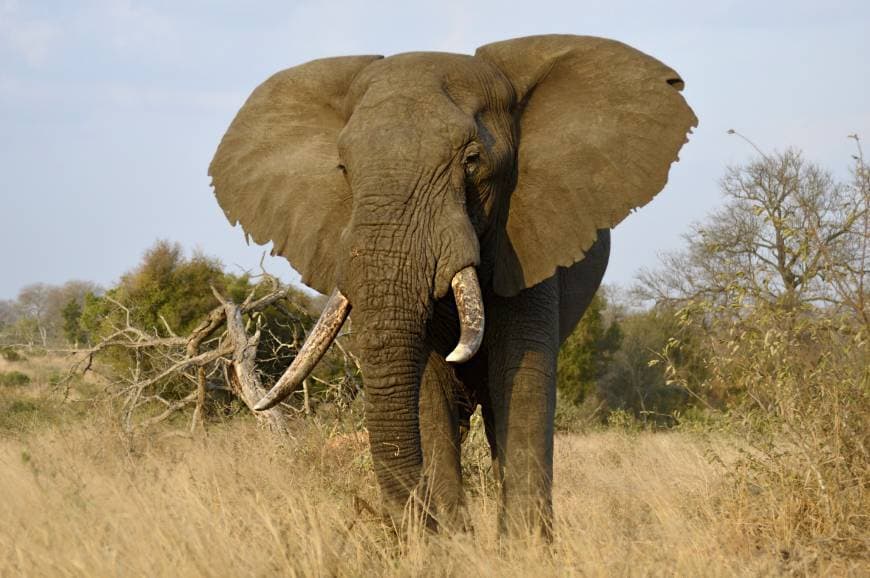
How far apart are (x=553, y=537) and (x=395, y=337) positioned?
54.9 inches

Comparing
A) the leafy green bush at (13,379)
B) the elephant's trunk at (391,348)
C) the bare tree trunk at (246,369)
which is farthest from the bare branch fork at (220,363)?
the leafy green bush at (13,379)

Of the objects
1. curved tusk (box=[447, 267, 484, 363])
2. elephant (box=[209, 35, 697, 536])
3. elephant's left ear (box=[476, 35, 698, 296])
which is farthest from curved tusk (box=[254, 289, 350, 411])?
elephant's left ear (box=[476, 35, 698, 296])

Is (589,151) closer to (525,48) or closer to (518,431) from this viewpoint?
(525,48)

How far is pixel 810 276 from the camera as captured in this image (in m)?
5.95

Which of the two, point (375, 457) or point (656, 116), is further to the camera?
point (656, 116)

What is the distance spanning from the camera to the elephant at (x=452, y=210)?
4961 millimetres

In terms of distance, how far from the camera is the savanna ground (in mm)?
4093

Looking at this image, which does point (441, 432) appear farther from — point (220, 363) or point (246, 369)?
point (220, 363)

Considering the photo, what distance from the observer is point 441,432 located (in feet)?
19.9

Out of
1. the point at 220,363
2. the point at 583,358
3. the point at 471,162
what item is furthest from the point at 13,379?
the point at 471,162

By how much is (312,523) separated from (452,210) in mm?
1583

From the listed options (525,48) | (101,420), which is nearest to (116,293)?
(101,420)

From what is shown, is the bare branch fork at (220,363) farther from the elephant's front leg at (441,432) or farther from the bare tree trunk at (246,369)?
the elephant's front leg at (441,432)

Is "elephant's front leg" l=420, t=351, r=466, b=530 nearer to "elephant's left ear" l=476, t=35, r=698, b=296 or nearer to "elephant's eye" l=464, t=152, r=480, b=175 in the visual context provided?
"elephant's left ear" l=476, t=35, r=698, b=296
